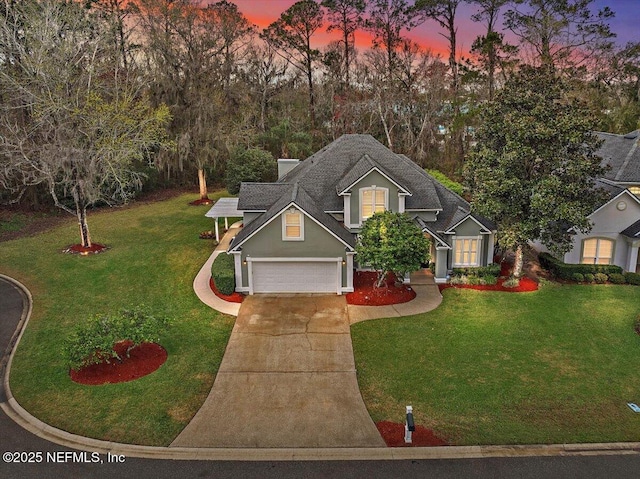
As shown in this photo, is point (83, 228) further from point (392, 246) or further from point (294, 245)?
point (392, 246)

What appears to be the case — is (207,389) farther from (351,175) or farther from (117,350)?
(351,175)

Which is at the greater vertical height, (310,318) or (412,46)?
(412,46)

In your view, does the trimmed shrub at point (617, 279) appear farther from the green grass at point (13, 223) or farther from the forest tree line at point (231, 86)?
the green grass at point (13, 223)

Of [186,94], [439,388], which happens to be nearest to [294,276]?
[439,388]

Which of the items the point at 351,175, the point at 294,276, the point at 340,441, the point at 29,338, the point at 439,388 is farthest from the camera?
the point at 351,175

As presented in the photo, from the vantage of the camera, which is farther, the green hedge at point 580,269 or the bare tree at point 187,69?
the bare tree at point 187,69

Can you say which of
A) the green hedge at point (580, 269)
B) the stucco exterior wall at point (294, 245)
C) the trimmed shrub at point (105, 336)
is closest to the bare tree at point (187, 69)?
the stucco exterior wall at point (294, 245)
